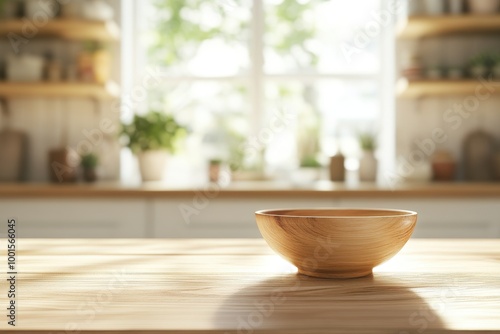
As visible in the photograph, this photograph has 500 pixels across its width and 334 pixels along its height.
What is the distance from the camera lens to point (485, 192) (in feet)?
8.11

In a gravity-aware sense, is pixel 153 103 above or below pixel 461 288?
above

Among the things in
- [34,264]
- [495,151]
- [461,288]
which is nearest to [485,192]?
[495,151]

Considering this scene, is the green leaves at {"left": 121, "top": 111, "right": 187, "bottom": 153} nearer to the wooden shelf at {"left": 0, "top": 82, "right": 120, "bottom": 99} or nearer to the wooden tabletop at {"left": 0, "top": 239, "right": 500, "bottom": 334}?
the wooden shelf at {"left": 0, "top": 82, "right": 120, "bottom": 99}

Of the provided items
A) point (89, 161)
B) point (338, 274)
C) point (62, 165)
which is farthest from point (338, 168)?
point (338, 274)

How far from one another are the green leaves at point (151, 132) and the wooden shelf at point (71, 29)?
1.58 ft

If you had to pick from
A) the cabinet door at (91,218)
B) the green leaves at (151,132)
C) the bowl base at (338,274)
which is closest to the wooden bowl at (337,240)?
the bowl base at (338,274)

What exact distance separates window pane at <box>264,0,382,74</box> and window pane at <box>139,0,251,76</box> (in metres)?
0.16

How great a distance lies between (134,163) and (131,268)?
252cm

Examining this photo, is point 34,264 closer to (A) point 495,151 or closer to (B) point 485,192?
(B) point 485,192

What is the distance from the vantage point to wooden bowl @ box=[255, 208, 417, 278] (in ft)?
2.44

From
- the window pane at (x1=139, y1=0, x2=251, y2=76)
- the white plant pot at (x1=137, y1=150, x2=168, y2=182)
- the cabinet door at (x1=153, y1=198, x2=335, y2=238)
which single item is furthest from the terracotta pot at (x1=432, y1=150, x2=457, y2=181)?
the white plant pot at (x1=137, y1=150, x2=168, y2=182)

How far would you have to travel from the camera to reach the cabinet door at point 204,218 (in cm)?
250

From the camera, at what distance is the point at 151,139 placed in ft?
9.79

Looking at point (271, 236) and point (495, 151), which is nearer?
point (271, 236)
